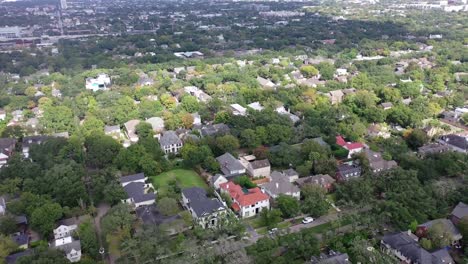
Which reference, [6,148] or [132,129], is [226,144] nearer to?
[132,129]

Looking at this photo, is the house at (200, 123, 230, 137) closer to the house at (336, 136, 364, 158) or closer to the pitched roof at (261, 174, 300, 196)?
the pitched roof at (261, 174, 300, 196)

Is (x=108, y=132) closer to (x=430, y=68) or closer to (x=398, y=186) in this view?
(x=398, y=186)

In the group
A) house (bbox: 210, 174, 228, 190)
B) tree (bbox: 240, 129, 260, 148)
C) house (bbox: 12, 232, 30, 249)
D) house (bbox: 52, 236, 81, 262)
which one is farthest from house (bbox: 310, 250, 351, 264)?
house (bbox: 12, 232, 30, 249)

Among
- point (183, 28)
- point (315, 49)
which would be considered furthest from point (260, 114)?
point (183, 28)

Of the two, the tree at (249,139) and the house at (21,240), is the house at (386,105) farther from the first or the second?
the house at (21,240)

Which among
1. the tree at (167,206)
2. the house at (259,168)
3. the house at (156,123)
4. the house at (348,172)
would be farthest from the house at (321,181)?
the house at (156,123)

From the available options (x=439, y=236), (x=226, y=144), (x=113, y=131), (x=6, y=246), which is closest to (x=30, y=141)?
(x=113, y=131)

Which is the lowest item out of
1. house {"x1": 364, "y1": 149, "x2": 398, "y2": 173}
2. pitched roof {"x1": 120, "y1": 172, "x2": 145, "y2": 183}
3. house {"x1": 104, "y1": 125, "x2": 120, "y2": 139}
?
house {"x1": 104, "y1": 125, "x2": 120, "y2": 139}
